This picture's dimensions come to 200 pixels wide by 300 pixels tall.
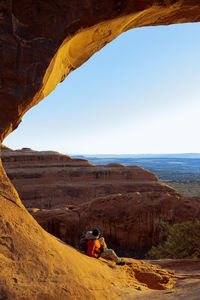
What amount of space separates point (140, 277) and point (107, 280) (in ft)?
6.13

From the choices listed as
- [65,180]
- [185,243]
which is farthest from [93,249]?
[65,180]

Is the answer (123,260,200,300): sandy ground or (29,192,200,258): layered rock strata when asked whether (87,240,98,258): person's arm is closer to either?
(123,260,200,300): sandy ground

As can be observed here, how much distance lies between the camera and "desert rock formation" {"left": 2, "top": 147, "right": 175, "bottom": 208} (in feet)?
97.7

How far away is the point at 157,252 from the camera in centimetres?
1109

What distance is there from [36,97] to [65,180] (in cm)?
2800

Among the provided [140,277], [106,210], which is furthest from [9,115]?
[106,210]

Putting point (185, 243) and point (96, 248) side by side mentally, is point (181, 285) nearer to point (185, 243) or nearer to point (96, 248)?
point (96, 248)

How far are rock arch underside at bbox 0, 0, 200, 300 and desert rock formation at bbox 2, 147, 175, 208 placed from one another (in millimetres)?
24030

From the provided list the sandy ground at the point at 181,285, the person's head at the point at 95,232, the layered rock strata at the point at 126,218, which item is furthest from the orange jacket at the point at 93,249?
the layered rock strata at the point at 126,218

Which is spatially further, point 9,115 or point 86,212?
point 86,212

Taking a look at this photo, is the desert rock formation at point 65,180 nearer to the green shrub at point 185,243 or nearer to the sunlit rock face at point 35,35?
the green shrub at point 185,243

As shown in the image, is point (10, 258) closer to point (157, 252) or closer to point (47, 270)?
point (47, 270)

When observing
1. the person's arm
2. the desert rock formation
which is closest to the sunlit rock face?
the person's arm

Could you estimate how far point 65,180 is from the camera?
32469 millimetres
